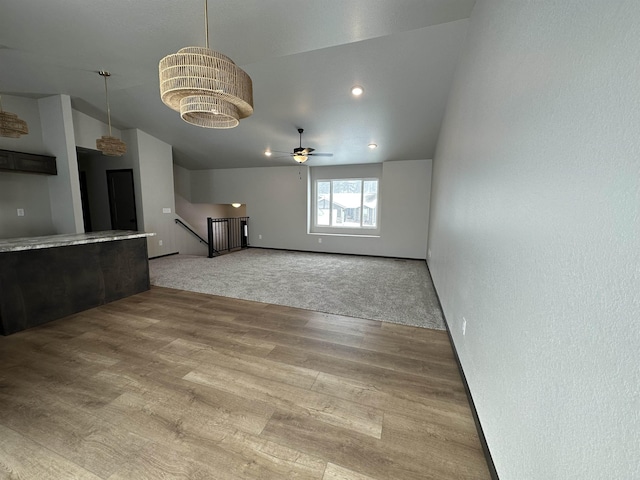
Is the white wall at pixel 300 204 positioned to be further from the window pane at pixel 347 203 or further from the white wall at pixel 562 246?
the white wall at pixel 562 246

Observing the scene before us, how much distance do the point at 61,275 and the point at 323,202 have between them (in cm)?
577

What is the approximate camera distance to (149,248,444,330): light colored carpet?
126 inches

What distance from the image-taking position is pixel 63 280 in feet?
9.39

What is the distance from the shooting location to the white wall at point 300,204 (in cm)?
617

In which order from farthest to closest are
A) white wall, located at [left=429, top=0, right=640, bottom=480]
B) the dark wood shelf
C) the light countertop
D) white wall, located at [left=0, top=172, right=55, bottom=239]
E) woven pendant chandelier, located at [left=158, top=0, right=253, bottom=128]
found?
white wall, located at [left=0, top=172, right=55, bottom=239]
the dark wood shelf
the light countertop
woven pendant chandelier, located at [left=158, top=0, right=253, bottom=128]
white wall, located at [left=429, top=0, right=640, bottom=480]

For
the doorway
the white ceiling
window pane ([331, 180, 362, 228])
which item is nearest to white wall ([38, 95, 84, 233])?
the white ceiling

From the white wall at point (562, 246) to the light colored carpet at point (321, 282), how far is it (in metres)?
1.73

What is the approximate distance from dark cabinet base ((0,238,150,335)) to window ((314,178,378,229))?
4828 mm

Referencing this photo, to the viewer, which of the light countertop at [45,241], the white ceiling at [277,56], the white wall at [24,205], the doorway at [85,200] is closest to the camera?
the white ceiling at [277,56]

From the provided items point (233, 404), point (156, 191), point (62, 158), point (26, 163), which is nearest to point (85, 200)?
point (156, 191)

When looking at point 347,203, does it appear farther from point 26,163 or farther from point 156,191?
point 26,163

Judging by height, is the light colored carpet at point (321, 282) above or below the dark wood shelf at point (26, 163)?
below

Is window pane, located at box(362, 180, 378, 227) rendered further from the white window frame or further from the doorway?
the doorway

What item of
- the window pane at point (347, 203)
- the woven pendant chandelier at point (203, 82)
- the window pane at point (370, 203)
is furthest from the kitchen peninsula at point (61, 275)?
the window pane at point (370, 203)
